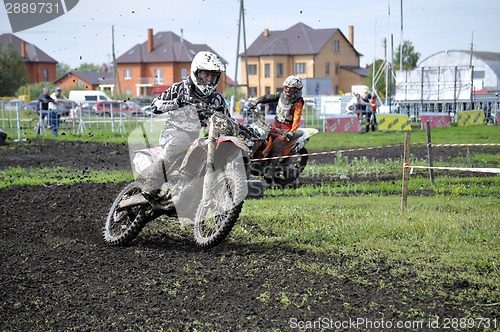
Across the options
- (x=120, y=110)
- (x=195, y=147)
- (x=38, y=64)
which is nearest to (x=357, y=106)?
(x=120, y=110)

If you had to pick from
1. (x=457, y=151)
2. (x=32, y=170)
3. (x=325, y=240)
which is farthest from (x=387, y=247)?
(x=457, y=151)

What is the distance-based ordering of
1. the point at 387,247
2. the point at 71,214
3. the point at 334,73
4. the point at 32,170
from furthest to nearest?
the point at 334,73, the point at 32,170, the point at 71,214, the point at 387,247

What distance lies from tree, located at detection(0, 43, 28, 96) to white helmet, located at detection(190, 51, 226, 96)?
71.6 metres

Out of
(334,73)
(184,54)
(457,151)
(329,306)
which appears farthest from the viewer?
(334,73)

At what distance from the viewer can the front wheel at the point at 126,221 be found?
27.1 feet

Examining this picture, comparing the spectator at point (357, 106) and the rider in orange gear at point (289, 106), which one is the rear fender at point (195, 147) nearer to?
the rider in orange gear at point (289, 106)

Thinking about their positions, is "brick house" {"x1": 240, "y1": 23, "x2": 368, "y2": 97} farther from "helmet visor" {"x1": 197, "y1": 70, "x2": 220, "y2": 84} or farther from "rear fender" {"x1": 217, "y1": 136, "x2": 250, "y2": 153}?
"rear fender" {"x1": 217, "y1": 136, "x2": 250, "y2": 153}

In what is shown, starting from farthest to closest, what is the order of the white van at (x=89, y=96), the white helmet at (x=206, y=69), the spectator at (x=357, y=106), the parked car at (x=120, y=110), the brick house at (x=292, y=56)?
the brick house at (x=292, y=56), the white van at (x=89, y=96), the spectator at (x=357, y=106), the parked car at (x=120, y=110), the white helmet at (x=206, y=69)

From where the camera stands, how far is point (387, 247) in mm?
7711

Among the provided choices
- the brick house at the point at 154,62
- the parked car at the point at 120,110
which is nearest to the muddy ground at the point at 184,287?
the parked car at the point at 120,110

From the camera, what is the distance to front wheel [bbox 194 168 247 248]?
728 centimetres

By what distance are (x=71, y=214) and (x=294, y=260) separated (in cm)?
432

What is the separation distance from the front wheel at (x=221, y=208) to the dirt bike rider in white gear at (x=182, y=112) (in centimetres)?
62

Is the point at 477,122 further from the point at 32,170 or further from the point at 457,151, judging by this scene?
the point at 32,170
